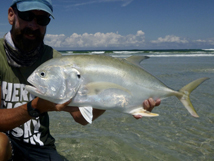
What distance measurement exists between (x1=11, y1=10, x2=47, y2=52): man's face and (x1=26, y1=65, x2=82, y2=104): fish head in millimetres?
715

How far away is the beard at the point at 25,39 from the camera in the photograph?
2406mm

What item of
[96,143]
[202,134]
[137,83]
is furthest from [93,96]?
[202,134]

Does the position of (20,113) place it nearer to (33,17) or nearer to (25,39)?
(25,39)

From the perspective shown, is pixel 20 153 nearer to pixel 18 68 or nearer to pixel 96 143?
pixel 18 68

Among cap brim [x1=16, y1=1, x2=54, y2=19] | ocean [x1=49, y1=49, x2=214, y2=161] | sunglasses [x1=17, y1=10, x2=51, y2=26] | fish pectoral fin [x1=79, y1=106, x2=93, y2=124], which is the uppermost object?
cap brim [x1=16, y1=1, x2=54, y2=19]

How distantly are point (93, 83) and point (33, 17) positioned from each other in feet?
3.75

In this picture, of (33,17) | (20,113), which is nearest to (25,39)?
(33,17)

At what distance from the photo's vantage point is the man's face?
2.39 meters

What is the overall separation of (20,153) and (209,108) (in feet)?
13.7

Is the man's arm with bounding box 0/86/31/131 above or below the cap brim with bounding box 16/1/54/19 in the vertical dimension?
below

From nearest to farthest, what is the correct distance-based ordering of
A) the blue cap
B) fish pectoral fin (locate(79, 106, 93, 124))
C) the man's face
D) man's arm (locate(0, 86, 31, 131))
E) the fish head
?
the fish head → fish pectoral fin (locate(79, 106, 93, 124)) → man's arm (locate(0, 86, 31, 131)) → the blue cap → the man's face

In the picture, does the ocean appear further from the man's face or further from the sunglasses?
the sunglasses

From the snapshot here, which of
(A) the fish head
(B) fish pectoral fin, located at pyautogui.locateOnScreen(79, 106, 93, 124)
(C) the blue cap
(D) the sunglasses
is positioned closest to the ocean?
(B) fish pectoral fin, located at pyautogui.locateOnScreen(79, 106, 93, 124)

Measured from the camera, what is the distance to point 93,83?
1944mm
